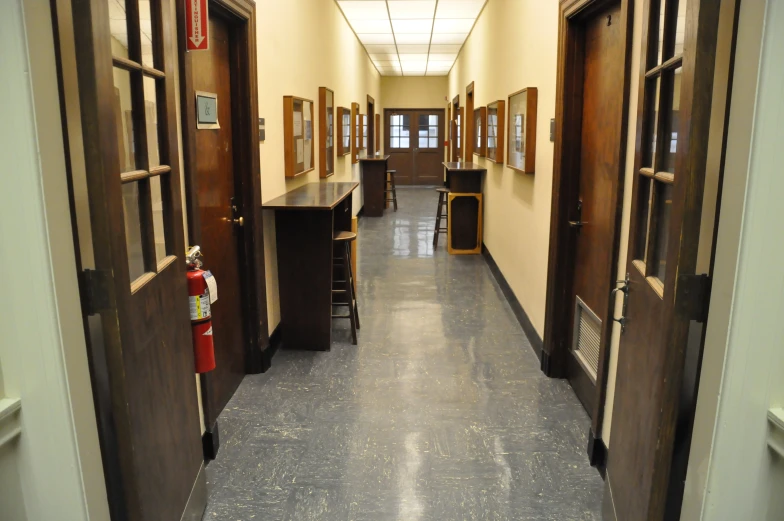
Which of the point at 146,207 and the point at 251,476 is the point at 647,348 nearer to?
the point at 146,207

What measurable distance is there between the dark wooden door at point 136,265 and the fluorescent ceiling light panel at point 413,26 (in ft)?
21.3

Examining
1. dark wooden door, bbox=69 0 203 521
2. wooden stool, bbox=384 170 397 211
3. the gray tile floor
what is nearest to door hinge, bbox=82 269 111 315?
dark wooden door, bbox=69 0 203 521

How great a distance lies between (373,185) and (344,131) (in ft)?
8.73

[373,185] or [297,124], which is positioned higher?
[297,124]

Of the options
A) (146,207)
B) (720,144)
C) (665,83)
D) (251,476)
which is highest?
(665,83)

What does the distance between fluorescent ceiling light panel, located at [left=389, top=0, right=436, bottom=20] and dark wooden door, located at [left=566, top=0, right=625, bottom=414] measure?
3921 millimetres

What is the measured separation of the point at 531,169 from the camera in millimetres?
4176

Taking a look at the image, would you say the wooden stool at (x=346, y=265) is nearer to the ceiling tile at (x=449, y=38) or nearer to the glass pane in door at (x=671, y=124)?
the glass pane in door at (x=671, y=124)

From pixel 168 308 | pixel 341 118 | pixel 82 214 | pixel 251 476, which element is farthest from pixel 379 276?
pixel 82 214

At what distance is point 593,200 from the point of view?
312 cm

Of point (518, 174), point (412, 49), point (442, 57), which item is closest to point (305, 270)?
point (518, 174)

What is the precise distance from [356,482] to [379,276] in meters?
3.75

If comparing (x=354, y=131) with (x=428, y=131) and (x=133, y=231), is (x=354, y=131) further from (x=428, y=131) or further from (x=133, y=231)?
(x=133, y=231)

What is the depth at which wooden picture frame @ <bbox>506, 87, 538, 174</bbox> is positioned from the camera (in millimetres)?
4062
